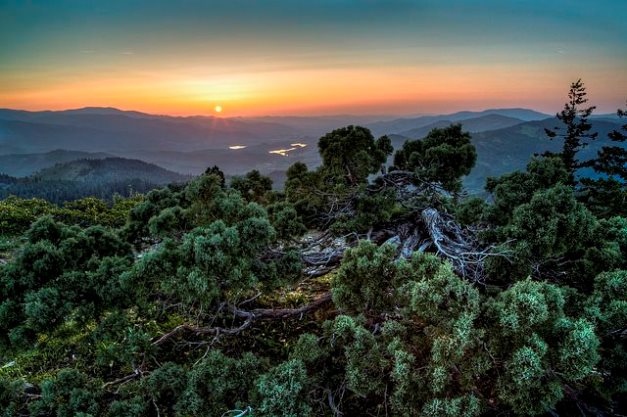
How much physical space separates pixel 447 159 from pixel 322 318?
576cm

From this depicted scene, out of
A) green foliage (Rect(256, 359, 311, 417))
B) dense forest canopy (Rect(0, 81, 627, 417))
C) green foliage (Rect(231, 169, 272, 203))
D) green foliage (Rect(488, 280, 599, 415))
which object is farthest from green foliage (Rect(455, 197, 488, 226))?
green foliage (Rect(231, 169, 272, 203))

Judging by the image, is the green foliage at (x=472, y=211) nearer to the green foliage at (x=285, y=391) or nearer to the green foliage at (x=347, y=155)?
the green foliage at (x=347, y=155)

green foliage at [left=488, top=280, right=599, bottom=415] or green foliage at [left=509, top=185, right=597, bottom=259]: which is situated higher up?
green foliage at [left=509, top=185, right=597, bottom=259]

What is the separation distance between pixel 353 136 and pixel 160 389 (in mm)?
7298

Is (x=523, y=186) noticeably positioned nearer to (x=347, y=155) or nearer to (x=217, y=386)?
(x=347, y=155)

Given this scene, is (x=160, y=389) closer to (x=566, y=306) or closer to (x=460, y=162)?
(x=566, y=306)

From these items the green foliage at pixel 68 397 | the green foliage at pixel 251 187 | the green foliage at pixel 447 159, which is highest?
the green foliage at pixel 447 159

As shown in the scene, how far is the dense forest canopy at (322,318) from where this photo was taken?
2887mm

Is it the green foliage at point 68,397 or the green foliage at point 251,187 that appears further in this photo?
the green foliage at point 251,187

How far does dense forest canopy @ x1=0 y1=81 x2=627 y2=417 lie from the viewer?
2.89 meters

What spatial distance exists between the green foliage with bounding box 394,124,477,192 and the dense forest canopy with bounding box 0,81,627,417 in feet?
9.71

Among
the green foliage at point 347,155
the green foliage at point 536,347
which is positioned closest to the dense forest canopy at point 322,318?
the green foliage at point 536,347

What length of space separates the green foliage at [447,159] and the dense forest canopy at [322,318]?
9.71ft

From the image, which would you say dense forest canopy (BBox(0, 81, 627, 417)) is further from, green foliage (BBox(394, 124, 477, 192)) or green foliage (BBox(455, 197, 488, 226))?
green foliage (BBox(394, 124, 477, 192))
